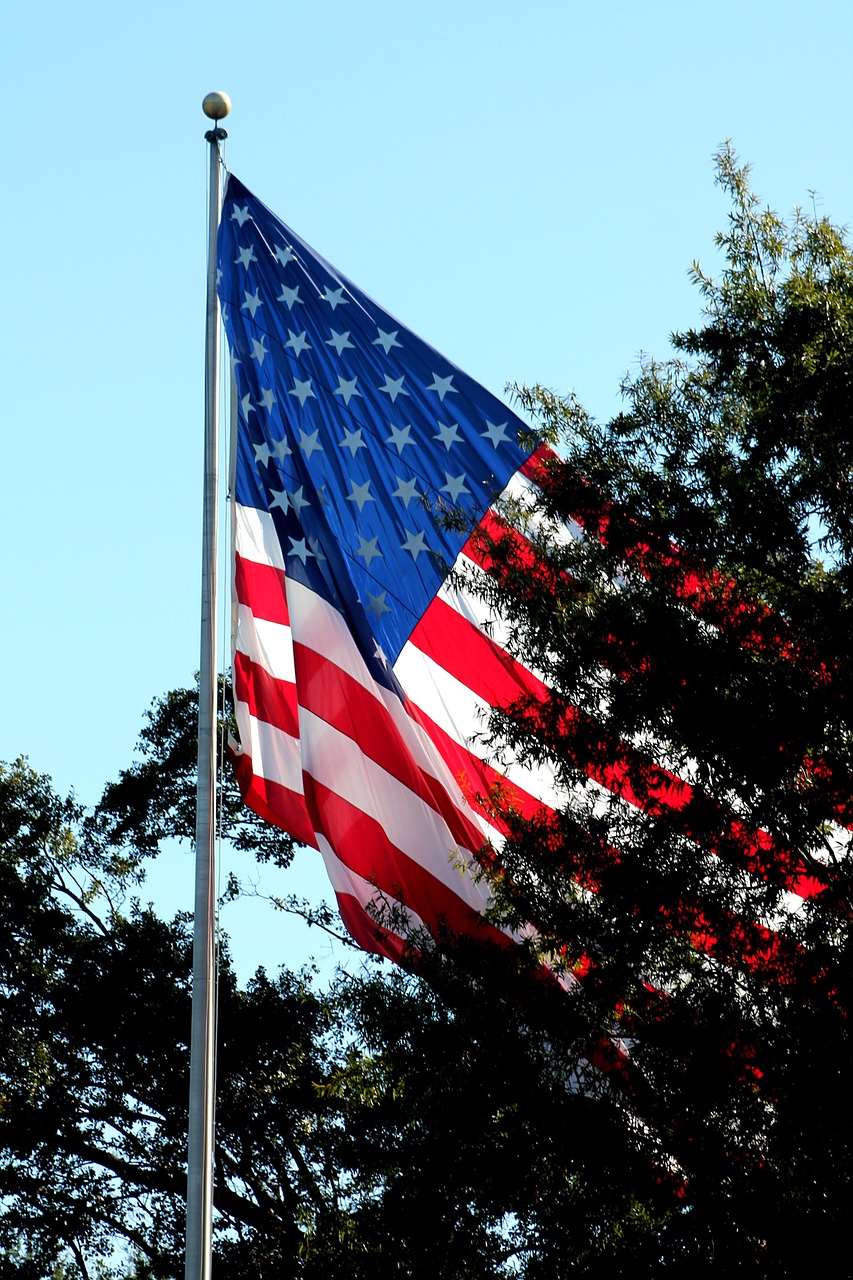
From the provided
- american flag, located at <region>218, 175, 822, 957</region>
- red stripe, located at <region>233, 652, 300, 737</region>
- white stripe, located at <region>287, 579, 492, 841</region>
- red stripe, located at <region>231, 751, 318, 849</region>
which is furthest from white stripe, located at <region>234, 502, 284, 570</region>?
red stripe, located at <region>231, 751, 318, 849</region>

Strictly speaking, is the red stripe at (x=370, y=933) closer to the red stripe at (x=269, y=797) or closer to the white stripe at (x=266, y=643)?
the red stripe at (x=269, y=797)

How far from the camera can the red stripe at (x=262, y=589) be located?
11156 mm

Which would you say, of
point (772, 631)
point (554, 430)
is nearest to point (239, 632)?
point (554, 430)

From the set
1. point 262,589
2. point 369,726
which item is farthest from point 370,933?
Result: point 262,589

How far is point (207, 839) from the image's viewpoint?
32.6ft

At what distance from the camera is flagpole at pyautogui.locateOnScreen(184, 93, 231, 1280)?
897 centimetres

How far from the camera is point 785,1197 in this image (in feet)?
30.3

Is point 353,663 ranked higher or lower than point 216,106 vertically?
lower

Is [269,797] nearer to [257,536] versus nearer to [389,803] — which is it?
[389,803]

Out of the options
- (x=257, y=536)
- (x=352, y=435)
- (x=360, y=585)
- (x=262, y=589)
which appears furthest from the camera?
(x=352, y=435)

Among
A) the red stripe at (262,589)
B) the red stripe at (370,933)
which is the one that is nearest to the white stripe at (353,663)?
the red stripe at (262,589)

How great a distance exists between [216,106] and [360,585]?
13.0ft

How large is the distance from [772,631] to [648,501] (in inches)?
57.8

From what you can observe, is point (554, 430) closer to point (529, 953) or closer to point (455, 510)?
point (455, 510)
